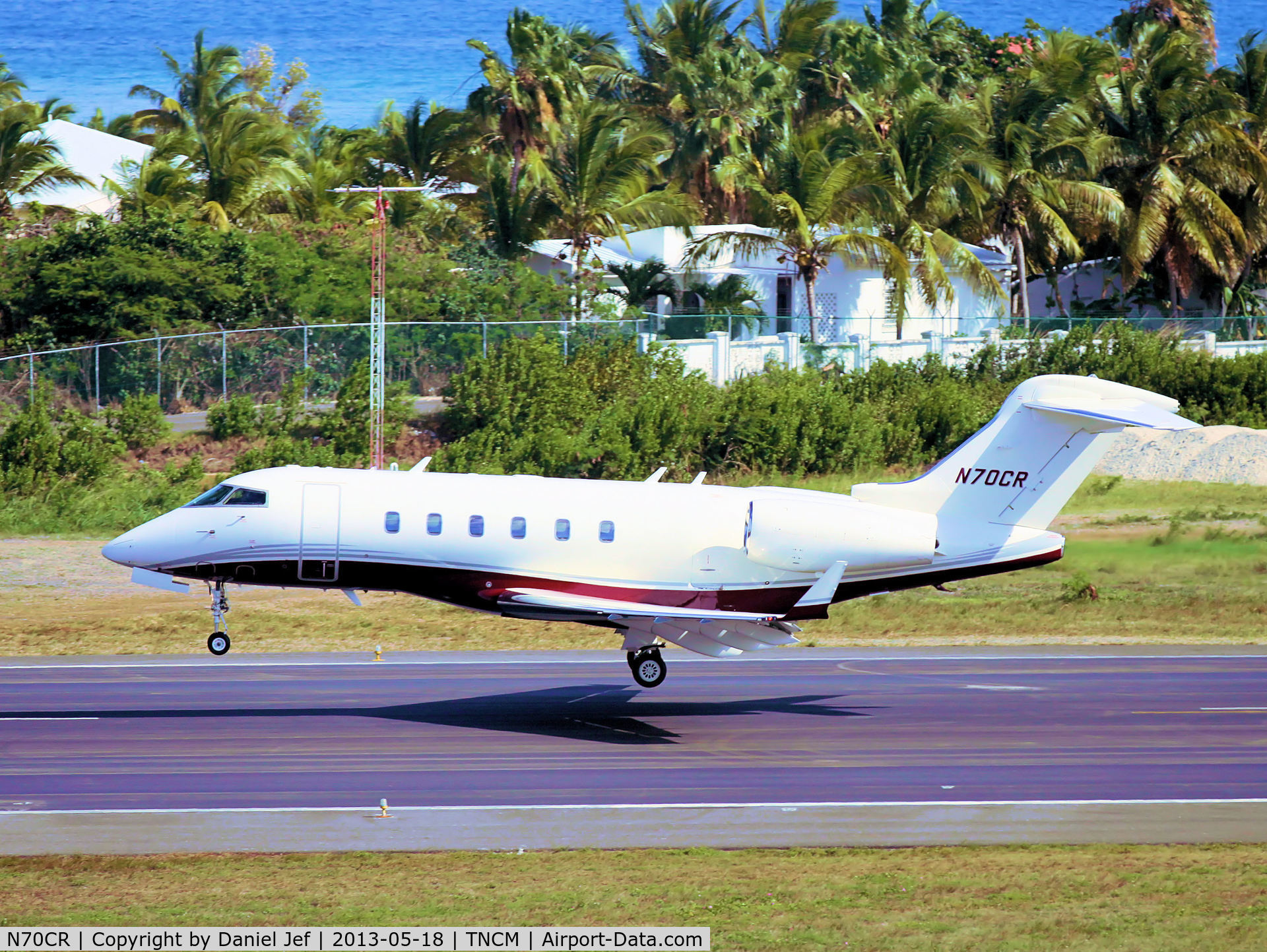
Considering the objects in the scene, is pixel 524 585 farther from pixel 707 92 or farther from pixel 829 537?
pixel 707 92

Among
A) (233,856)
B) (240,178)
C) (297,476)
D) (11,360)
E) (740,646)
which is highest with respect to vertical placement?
(240,178)

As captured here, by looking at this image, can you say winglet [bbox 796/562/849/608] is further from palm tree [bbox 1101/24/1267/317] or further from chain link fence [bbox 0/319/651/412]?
palm tree [bbox 1101/24/1267/317]

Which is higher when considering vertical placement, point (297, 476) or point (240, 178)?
point (240, 178)

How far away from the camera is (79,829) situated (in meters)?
18.4

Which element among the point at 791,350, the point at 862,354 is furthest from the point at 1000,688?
the point at 862,354

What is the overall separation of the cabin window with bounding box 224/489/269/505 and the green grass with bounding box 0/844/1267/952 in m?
8.35

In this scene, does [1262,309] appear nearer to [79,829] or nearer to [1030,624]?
[1030,624]

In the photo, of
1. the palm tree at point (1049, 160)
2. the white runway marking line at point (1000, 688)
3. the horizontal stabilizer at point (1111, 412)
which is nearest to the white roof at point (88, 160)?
the palm tree at point (1049, 160)

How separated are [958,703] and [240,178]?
50.1 m

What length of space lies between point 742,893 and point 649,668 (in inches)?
347

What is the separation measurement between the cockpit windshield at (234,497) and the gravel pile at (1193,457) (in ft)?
120

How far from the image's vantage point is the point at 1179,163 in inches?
2739

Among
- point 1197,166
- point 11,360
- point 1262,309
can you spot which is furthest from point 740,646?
point 1262,309

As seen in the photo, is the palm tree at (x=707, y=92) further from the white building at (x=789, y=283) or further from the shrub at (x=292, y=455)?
the shrub at (x=292, y=455)
